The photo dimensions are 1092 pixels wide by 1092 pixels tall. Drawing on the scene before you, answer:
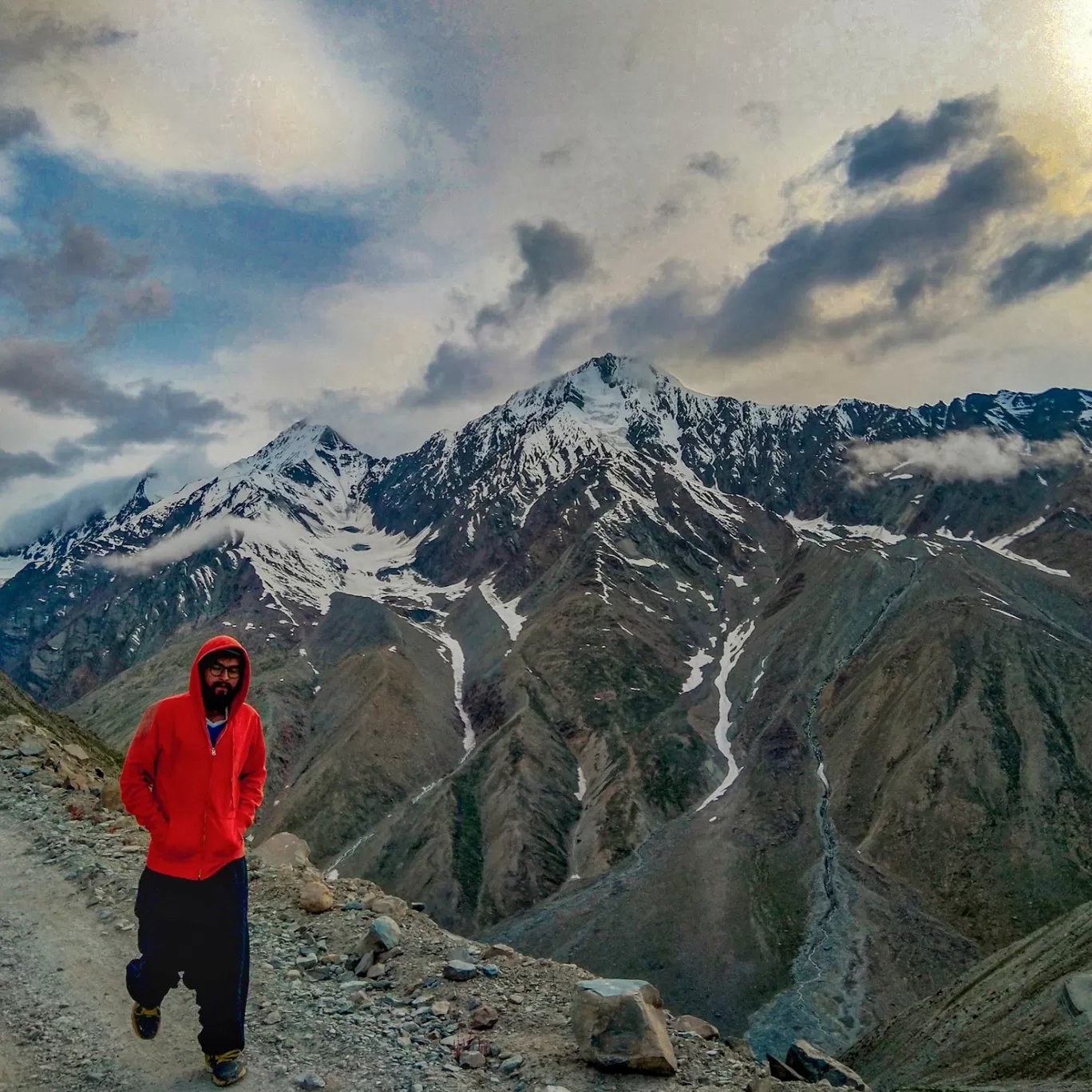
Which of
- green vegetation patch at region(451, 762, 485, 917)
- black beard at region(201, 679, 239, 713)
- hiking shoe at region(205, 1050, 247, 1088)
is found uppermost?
black beard at region(201, 679, 239, 713)

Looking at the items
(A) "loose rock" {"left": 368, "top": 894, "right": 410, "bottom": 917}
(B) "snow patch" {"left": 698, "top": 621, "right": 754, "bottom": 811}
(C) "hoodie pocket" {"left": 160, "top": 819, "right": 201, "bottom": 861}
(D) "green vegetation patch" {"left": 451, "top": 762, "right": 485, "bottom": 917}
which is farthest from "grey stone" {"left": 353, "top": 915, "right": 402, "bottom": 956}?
(B) "snow patch" {"left": 698, "top": 621, "right": 754, "bottom": 811}

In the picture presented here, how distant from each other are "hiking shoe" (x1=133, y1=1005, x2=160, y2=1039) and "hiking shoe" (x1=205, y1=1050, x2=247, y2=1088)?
0.96 meters

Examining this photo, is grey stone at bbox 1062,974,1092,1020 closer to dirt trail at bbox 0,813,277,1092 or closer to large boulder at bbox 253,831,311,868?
large boulder at bbox 253,831,311,868

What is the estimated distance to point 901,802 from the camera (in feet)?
371

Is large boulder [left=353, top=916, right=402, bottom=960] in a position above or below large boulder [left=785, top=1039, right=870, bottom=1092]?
above

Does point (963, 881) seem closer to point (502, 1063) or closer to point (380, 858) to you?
point (380, 858)

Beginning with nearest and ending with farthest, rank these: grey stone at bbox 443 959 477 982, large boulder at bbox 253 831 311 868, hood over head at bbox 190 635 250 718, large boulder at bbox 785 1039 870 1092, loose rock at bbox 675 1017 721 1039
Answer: hood over head at bbox 190 635 250 718 → loose rock at bbox 675 1017 721 1039 → grey stone at bbox 443 959 477 982 → large boulder at bbox 785 1039 870 1092 → large boulder at bbox 253 831 311 868

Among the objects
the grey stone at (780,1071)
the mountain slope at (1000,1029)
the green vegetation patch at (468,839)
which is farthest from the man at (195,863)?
the green vegetation patch at (468,839)

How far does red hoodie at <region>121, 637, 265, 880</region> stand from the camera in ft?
28.5

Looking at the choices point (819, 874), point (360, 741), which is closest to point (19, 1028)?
point (819, 874)

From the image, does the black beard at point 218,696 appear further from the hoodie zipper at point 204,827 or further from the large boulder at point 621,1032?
the large boulder at point 621,1032

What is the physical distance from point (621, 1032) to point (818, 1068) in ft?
25.6

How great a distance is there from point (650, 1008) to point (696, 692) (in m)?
186

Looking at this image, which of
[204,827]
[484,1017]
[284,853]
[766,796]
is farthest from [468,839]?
[204,827]
